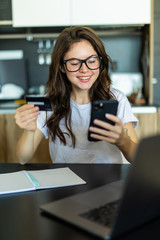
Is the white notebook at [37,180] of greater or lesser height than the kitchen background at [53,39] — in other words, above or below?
below

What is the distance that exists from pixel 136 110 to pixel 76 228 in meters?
2.19

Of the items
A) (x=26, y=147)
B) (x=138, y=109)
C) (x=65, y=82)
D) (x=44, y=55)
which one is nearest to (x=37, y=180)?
(x=26, y=147)

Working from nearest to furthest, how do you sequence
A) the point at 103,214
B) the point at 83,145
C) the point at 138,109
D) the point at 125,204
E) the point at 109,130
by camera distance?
the point at 125,204 → the point at 103,214 → the point at 109,130 → the point at 83,145 → the point at 138,109

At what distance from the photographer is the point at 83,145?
64.4 inches

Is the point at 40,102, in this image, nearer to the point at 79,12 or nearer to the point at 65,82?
the point at 65,82

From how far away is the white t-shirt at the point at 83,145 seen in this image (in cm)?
161

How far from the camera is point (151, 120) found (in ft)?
9.48

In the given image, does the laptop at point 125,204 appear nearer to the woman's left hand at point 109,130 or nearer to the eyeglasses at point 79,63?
the woman's left hand at point 109,130

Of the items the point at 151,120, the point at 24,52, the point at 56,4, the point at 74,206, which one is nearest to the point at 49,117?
the point at 74,206

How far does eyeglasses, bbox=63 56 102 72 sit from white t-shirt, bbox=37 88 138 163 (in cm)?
23

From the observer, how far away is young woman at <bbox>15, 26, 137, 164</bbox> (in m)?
1.56

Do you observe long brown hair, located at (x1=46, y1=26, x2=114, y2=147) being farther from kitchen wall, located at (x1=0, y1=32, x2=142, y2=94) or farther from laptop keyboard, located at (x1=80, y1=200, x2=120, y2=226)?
kitchen wall, located at (x1=0, y1=32, x2=142, y2=94)

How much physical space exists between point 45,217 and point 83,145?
0.80 meters

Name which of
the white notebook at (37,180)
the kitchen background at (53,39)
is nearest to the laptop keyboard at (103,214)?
the white notebook at (37,180)
